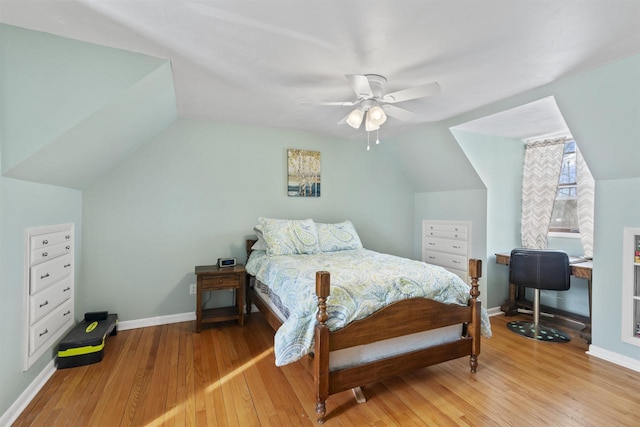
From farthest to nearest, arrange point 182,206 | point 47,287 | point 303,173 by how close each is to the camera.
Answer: point 303,173
point 182,206
point 47,287

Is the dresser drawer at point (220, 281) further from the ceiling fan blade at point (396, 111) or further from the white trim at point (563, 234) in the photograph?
the white trim at point (563, 234)

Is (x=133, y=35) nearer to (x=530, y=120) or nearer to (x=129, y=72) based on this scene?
(x=129, y=72)

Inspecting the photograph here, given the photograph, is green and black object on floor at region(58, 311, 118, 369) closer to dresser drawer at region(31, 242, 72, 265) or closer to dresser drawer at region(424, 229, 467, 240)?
dresser drawer at region(31, 242, 72, 265)

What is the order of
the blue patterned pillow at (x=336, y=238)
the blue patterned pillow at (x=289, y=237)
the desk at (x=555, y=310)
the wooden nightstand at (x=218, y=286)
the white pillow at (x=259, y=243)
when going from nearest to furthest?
1. the desk at (x=555, y=310)
2. the wooden nightstand at (x=218, y=286)
3. the blue patterned pillow at (x=289, y=237)
4. the white pillow at (x=259, y=243)
5. the blue patterned pillow at (x=336, y=238)

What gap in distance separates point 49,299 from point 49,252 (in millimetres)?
364

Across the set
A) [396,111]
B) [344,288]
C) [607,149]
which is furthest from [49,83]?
[607,149]

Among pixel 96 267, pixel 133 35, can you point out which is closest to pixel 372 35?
pixel 133 35

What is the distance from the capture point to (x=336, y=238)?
3.63 meters

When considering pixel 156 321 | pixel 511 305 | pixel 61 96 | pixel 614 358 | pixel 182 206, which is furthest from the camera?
pixel 511 305

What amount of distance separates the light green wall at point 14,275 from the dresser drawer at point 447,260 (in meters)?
4.35

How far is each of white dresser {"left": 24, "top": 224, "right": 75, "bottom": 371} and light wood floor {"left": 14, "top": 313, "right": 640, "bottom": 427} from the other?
0.35m

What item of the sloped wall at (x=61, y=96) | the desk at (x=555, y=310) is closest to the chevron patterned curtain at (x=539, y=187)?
the desk at (x=555, y=310)

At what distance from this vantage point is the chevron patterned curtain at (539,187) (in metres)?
3.62

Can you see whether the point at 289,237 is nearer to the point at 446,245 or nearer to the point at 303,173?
the point at 303,173
